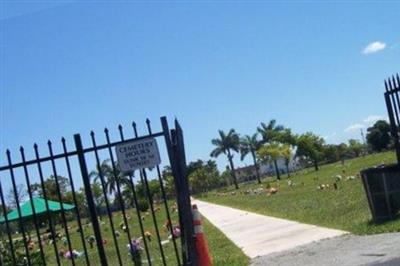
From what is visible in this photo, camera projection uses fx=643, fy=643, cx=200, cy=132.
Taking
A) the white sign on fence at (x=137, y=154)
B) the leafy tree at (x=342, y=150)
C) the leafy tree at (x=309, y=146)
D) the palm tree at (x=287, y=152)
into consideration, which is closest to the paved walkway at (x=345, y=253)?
the white sign on fence at (x=137, y=154)

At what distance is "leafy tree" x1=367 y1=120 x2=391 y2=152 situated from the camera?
110 meters

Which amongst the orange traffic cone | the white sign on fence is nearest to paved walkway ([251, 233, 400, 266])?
the orange traffic cone

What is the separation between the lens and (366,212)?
557 inches

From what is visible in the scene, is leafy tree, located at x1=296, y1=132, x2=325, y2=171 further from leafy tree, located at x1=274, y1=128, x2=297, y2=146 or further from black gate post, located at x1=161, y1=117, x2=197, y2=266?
black gate post, located at x1=161, y1=117, x2=197, y2=266

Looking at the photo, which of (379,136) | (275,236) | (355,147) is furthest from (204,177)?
(275,236)

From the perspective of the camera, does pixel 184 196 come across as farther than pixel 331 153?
No

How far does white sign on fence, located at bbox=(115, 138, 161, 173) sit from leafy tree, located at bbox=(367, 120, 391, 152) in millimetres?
103920

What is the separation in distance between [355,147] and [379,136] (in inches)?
890

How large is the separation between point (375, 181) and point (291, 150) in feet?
276

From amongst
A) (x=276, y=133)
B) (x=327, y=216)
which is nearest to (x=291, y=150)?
(x=276, y=133)

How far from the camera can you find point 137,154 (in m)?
8.14

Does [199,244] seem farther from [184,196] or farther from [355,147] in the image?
[355,147]

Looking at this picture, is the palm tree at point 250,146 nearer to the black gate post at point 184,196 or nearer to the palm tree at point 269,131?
the palm tree at point 269,131

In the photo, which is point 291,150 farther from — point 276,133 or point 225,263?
point 225,263
